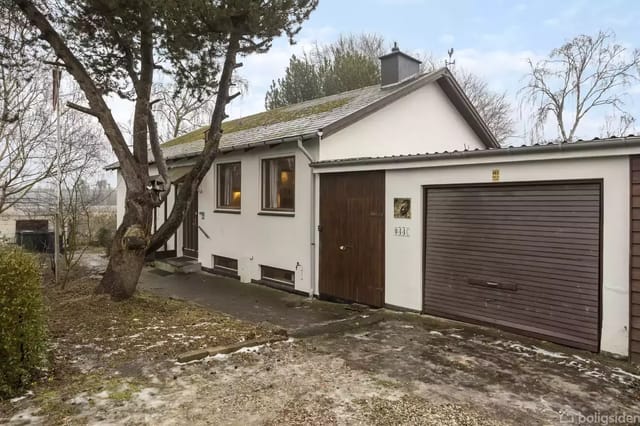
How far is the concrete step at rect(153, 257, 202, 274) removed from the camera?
1241 centimetres

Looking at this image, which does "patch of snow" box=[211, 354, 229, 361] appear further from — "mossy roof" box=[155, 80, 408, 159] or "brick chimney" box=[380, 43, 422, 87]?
"brick chimney" box=[380, 43, 422, 87]

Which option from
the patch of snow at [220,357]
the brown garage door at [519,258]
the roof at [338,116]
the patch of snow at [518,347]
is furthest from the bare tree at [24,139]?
the patch of snow at [518,347]

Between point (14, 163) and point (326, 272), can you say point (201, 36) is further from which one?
point (14, 163)

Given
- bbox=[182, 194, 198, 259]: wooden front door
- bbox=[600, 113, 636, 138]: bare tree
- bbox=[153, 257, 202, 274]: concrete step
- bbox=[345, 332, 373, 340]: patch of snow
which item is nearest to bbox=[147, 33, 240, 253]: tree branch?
bbox=[345, 332, 373, 340]: patch of snow

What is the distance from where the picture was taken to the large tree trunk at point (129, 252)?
24.8 feet

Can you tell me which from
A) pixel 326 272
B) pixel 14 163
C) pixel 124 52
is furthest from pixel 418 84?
pixel 14 163

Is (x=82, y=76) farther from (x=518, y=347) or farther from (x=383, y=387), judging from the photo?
(x=518, y=347)

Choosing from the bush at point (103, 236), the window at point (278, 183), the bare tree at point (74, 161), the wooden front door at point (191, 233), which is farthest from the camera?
the bush at point (103, 236)

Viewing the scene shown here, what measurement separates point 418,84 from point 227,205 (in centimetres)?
587

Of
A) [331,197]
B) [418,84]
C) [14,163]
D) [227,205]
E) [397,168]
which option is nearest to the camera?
[397,168]

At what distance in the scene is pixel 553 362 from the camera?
5160 millimetres

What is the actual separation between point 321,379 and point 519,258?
3467 mm

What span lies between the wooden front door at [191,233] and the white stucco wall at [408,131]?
5.55 m

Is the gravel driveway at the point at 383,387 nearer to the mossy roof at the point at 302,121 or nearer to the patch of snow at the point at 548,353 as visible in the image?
the patch of snow at the point at 548,353
